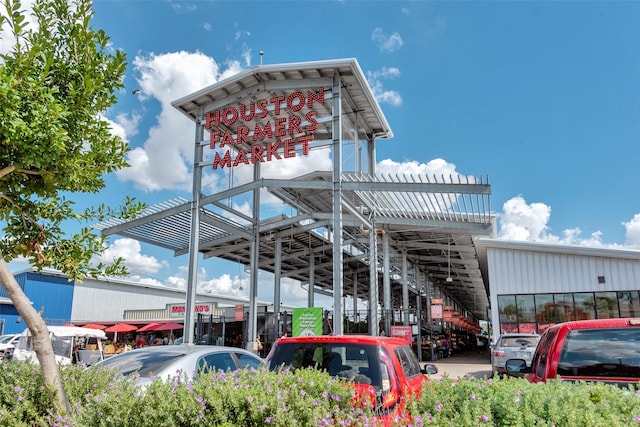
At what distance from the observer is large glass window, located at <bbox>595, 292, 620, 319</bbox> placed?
66.0ft

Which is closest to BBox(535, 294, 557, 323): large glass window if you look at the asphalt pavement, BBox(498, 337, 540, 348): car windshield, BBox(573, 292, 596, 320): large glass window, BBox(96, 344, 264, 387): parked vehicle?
BBox(573, 292, 596, 320): large glass window

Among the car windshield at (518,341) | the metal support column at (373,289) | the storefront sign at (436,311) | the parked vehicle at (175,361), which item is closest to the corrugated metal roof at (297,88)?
the metal support column at (373,289)

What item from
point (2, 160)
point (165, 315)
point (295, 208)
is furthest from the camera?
point (165, 315)

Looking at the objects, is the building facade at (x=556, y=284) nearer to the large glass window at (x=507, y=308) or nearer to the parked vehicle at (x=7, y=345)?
the large glass window at (x=507, y=308)

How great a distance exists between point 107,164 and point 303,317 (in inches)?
560

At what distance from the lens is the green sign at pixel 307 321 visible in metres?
19.6

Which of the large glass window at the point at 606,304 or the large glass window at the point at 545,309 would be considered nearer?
the large glass window at the point at 606,304

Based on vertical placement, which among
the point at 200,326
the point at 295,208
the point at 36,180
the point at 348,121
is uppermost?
the point at 348,121

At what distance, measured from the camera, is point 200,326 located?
26922 millimetres

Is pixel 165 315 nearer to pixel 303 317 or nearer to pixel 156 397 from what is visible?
pixel 303 317

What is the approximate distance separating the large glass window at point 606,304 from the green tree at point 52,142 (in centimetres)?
1992

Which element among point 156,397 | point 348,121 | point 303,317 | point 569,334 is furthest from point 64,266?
point 348,121

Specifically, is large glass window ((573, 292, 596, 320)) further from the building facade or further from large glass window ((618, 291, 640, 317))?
large glass window ((618, 291, 640, 317))

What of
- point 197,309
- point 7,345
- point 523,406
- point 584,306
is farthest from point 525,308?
point 7,345
